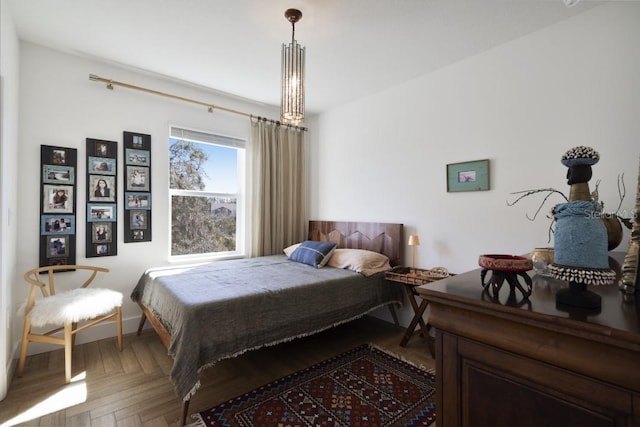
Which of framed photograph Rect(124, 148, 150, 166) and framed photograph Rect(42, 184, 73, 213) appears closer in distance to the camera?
framed photograph Rect(42, 184, 73, 213)

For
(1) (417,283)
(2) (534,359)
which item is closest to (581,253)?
(2) (534,359)

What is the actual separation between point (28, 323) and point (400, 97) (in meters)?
3.81

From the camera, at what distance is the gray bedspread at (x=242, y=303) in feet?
6.06

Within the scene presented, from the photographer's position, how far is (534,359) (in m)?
0.72

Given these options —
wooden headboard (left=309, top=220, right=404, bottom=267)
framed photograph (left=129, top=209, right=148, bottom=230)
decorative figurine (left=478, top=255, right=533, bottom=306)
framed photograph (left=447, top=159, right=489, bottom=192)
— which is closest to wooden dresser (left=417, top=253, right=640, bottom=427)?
decorative figurine (left=478, top=255, right=533, bottom=306)

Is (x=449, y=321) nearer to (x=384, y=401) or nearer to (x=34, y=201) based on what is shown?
(x=384, y=401)

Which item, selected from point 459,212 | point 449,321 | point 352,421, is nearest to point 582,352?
point 449,321

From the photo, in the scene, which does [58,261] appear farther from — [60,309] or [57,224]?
[60,309]

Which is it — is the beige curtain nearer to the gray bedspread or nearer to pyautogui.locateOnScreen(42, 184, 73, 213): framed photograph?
the gray bedspread

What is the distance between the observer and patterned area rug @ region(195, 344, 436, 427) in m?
1.79

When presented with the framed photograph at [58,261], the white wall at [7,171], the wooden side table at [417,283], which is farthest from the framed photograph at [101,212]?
the wooden side table at [417,283]

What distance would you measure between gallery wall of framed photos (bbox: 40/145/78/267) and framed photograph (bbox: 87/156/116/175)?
0.11 meters

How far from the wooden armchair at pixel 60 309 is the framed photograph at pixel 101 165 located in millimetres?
900

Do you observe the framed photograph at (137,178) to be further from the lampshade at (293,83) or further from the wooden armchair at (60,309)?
the lampshade at (293,83)
